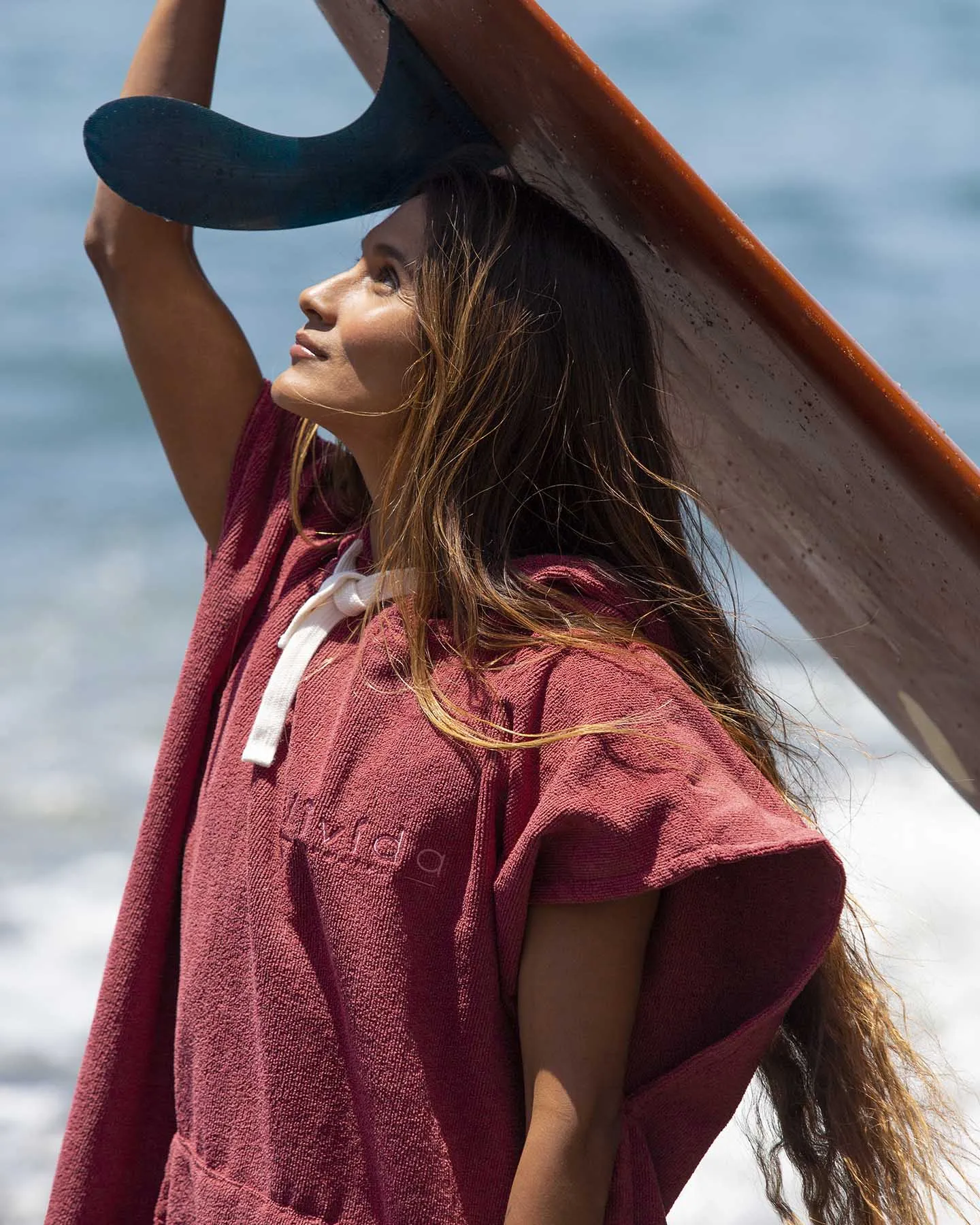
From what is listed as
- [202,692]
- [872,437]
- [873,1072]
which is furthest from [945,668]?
[202,692]

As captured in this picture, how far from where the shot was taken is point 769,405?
4.76ft

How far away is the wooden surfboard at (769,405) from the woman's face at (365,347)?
19 cm

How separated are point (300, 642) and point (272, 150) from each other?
0.62m

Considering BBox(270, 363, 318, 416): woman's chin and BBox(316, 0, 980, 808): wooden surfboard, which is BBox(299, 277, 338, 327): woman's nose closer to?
BBox(270, 363, 318, 416): woman's chin

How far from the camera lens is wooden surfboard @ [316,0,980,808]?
128 centimetres

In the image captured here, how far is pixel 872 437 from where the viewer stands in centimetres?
128

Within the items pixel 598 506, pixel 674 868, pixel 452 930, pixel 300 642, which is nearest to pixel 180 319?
pixel 300 642

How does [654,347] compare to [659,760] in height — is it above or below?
above

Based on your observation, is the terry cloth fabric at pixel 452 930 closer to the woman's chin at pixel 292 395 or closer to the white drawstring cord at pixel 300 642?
the white drawstring cord at pixel 300 642

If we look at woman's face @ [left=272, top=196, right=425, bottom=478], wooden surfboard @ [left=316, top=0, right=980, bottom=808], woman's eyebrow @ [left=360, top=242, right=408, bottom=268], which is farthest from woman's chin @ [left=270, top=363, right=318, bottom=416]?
wooden surfboard @ [left=316, top=0, right=980, bottom=808]

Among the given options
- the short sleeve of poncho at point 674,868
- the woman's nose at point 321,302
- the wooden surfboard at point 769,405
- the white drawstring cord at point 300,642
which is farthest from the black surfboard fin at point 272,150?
the short sleeve of poncho at point 674,868

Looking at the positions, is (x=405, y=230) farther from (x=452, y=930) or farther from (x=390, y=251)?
(x=452, y=930)

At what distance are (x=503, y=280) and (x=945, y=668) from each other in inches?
26.5

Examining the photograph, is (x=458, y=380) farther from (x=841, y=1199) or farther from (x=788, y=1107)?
(x=841, y=1199)
